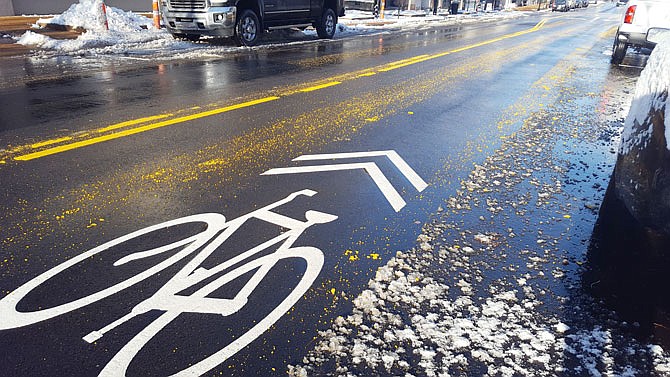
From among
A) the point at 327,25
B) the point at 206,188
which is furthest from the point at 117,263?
the point at 327,25

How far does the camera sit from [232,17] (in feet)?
42.2

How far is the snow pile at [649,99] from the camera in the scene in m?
2.87

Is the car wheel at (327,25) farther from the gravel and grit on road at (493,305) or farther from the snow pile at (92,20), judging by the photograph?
the gravel and grit on road at (493,305)

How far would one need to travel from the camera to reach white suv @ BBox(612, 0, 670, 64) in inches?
436

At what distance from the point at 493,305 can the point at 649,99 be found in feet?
6.05

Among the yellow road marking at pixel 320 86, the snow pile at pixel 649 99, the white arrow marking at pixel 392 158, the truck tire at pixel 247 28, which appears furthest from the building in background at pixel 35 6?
the snow pile at pixel 649 99

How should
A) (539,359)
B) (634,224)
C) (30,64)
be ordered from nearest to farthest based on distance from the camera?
(539,359) → (634,224) → (30,64)

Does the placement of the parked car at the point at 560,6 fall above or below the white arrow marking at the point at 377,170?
above

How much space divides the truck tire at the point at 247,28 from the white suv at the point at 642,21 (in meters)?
9.75

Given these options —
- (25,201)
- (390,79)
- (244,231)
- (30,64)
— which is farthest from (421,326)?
(30,64)

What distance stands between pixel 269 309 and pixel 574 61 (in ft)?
43.1

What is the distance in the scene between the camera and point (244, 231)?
121 inches

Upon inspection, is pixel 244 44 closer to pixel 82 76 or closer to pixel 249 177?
pixel 82 76

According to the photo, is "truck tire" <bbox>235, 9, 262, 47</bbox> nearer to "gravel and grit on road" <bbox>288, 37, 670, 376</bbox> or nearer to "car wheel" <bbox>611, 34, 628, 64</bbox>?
"car wheel" <bbox>611, 34, 628, 64</bbox>
